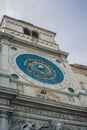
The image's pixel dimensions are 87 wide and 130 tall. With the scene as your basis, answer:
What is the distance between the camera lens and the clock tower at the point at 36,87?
1131cm

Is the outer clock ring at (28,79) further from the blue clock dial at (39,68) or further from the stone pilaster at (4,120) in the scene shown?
the stone pilaster at (4,120)

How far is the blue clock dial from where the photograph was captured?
14413 mm

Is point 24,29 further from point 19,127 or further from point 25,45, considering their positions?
point 19,127

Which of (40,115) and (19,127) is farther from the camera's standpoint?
(40,115)

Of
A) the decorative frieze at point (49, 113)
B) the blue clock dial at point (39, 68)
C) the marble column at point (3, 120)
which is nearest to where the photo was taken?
the marble column at point (3, 120)

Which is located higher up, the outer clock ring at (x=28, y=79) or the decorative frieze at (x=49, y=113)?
the outer clock ring at (x=28, y=79)

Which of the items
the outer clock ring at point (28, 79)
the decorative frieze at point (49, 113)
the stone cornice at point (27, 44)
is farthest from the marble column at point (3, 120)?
the stone cornice at point (27, 44)

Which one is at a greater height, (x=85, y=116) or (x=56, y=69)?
(x=56, y=69)

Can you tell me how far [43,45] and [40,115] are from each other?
24.9 feet

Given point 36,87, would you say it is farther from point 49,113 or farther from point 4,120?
point 4,120

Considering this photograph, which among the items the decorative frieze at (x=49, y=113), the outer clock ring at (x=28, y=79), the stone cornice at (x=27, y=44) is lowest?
the decorative frieze at (x=49, y=113)

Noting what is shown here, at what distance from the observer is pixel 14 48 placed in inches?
624

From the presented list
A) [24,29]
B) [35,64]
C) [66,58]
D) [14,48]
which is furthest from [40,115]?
[24,29]

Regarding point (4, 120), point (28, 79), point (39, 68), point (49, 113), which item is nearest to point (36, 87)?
point (28, 79)
